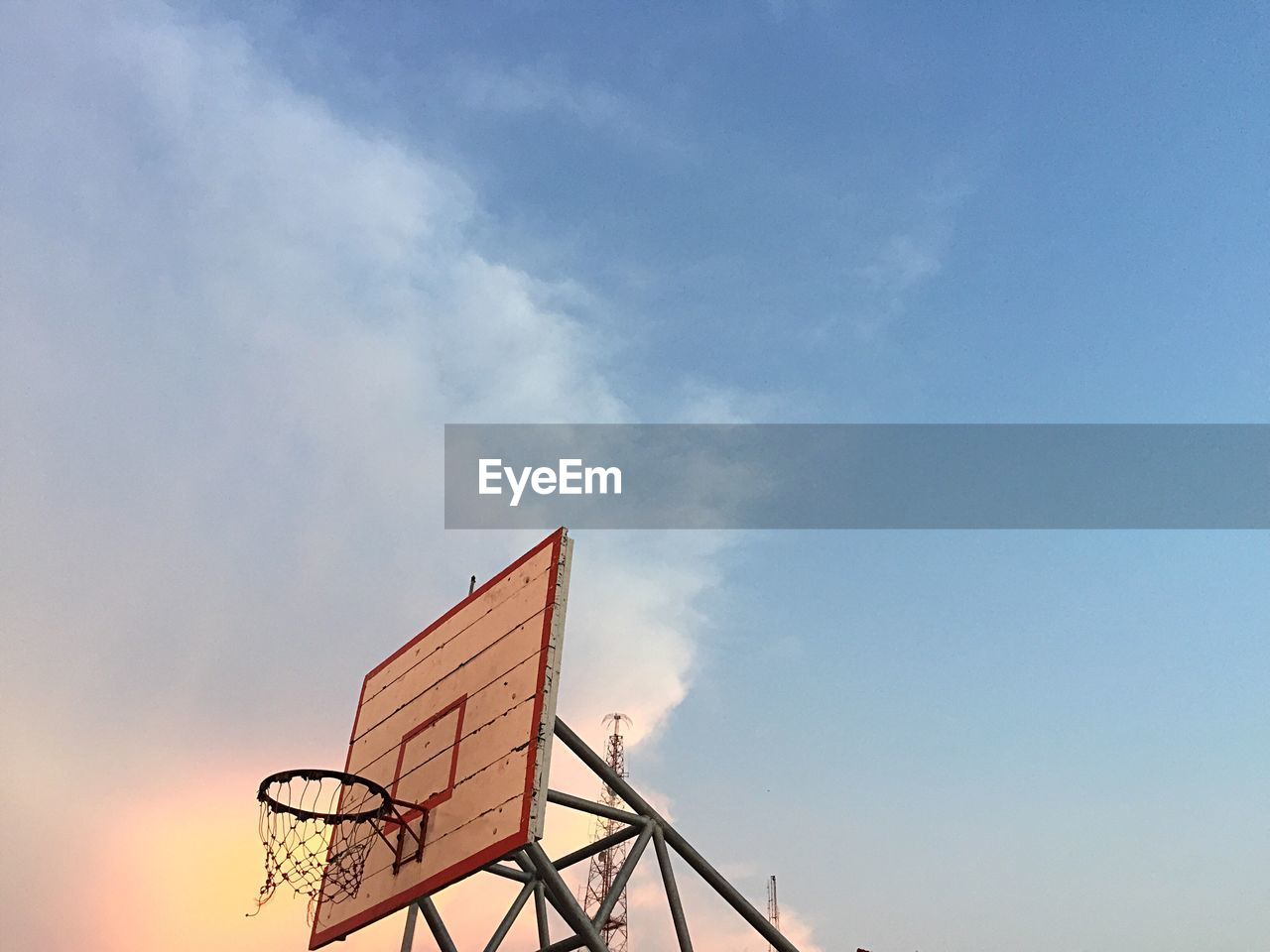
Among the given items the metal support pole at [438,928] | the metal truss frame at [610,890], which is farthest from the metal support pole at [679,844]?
the metal support pole at [438,928]

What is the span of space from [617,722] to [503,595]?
23734 mm

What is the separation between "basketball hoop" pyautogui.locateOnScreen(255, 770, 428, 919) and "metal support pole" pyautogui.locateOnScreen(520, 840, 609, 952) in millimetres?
Result: 1391

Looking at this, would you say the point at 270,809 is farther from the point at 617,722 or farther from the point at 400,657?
the point at 617,722

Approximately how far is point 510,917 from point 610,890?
1963 millimetres

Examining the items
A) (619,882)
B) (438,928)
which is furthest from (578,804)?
(438,928)

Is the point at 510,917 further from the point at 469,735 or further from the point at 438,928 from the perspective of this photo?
the point at 469,735

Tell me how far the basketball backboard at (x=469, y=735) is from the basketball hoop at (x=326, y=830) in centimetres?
14

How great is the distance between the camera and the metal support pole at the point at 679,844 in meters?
11.9

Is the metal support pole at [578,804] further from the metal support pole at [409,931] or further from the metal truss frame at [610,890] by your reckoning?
the metal support pole at [409,931]

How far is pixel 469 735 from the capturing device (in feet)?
36.4

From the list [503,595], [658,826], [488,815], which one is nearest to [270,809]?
[488,815]

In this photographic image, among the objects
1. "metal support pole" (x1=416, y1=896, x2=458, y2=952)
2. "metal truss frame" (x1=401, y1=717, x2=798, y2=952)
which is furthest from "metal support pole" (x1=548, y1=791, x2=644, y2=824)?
"metal support pole" (x1=416, y1=896, x2=458, y2=952)

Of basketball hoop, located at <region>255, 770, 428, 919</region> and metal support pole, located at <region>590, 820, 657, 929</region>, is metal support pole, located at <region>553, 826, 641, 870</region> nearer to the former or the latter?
metal support pole, located at <region>590, 820, 657, 929</region>

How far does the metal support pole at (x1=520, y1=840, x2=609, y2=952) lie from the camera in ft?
33.9
